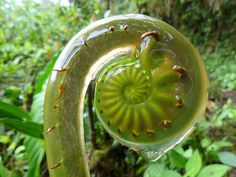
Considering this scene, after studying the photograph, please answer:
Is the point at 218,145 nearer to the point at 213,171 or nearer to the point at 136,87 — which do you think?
the point at 213,171

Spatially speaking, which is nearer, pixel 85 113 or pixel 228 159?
pixel 228 159

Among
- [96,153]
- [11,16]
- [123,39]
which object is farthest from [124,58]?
[11,16]

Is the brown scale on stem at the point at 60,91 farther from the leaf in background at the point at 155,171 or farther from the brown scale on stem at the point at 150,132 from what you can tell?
the leaf in background at the point at 155,171

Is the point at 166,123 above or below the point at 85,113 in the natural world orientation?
above

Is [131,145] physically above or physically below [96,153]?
above

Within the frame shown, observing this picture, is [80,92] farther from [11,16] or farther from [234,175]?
[11,16]

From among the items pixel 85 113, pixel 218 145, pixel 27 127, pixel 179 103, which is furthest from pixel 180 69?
pixel 85 113
